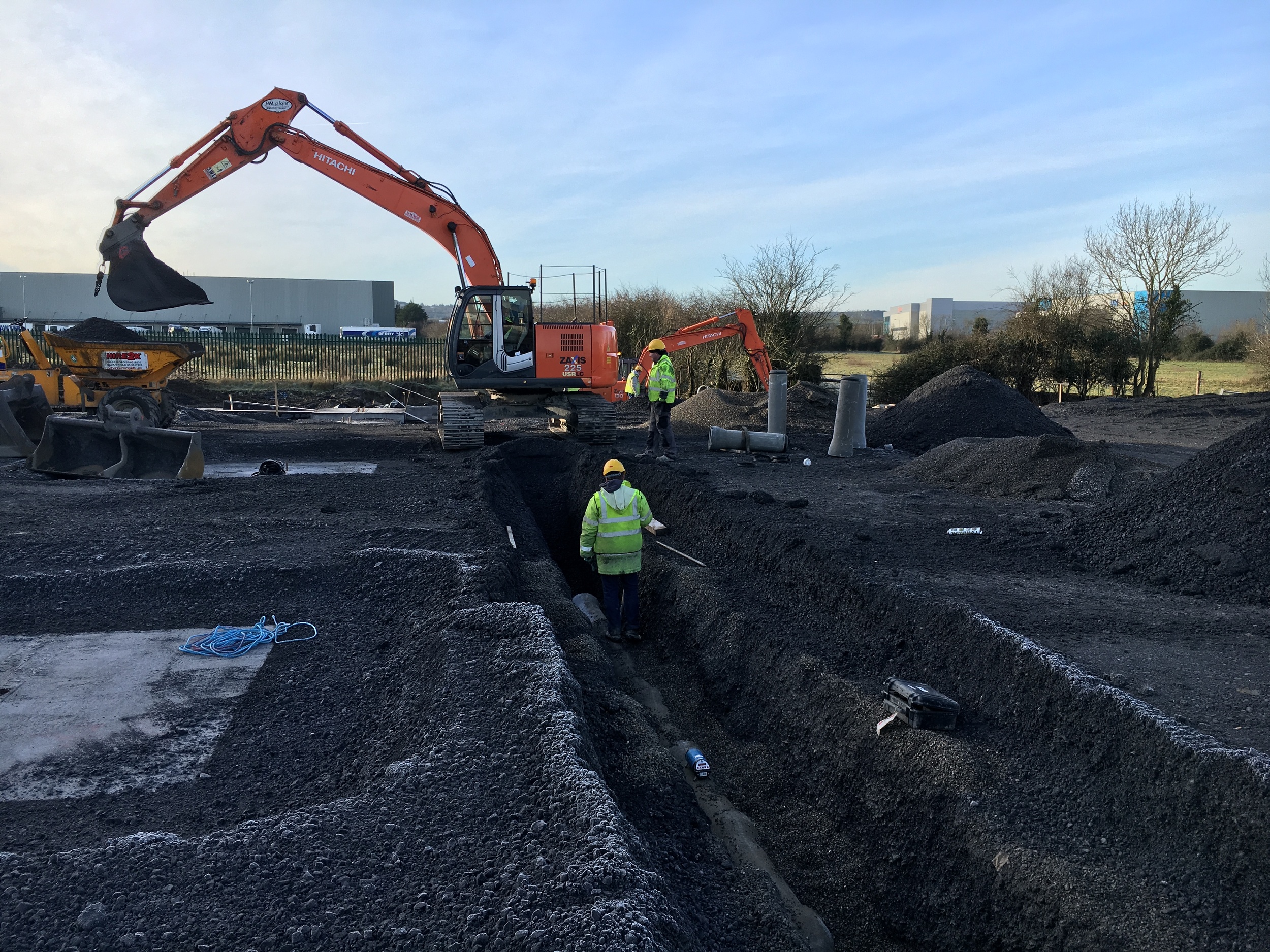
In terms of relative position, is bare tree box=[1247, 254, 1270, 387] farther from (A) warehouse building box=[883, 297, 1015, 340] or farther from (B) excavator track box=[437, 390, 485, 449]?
(B) excavator track box=[437, 390, 485, 449]

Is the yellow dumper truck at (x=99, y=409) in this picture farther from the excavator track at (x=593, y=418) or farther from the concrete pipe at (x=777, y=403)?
the concrete pipe at (x=777, y=403)

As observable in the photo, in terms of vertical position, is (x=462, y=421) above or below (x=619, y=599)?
above

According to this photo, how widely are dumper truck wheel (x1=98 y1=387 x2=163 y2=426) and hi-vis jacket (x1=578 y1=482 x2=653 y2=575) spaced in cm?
1103

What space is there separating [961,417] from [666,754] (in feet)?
44.0

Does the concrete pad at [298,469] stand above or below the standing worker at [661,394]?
below

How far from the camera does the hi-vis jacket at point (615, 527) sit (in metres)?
7.90

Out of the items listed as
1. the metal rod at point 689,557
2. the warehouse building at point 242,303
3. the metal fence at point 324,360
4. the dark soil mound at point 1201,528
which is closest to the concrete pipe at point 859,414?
the metal rod at point 689,557

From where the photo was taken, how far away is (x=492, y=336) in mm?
14641

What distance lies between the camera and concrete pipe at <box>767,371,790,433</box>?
16.3 metres

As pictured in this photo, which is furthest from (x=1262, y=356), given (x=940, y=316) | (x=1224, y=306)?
(x=1224, y=306)

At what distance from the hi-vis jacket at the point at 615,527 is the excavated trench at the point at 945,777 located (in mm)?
883

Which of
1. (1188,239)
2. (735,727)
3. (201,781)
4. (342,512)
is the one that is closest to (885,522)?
(735,727)

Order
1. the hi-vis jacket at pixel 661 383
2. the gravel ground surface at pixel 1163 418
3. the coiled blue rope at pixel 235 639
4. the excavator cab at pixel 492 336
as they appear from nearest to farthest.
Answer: the coiled blue rope at pixel 235 639
the hi-vis jacket at pixel 661 383
the excavator cab at pixel 492 336
the gravel ground surface at pixel 1163 418

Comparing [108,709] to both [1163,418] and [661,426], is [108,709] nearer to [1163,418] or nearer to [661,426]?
[661,426]
